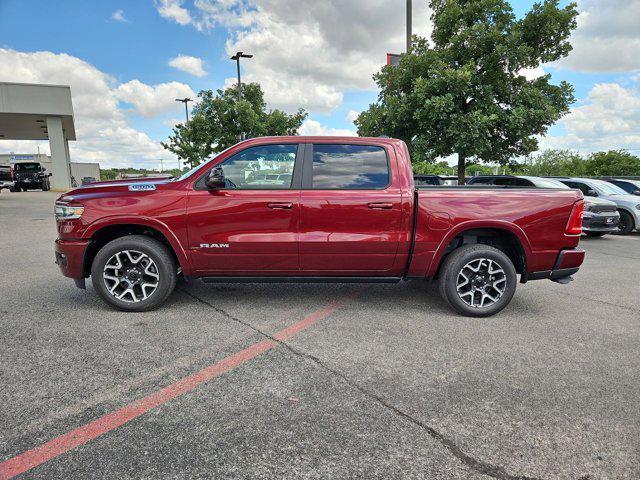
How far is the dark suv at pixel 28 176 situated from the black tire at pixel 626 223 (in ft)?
115

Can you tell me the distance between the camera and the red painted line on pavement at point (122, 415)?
82.6 inches

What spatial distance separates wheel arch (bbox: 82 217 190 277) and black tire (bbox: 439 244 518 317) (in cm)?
272

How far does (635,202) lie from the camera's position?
11742 millimetres

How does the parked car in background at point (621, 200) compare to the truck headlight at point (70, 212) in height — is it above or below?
below

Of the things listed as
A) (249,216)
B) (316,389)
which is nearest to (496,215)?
(249,216)

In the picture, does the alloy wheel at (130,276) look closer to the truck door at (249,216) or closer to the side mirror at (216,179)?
the truck door at (249,216)

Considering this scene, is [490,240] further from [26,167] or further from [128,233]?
[26,167]

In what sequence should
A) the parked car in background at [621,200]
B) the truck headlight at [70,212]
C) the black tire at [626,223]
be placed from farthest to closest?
the black tire at [626,223], the parked car in background at [621,200], the truck headlight at [70,212]

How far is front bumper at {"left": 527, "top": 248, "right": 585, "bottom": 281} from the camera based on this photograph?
4344 mm

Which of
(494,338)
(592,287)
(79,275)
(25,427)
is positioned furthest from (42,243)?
(592,287)

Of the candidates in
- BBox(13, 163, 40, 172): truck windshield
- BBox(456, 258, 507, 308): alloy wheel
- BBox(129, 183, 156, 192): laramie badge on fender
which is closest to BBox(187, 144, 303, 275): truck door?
BBox(129, 183, 156, 192): laramie badge on fender

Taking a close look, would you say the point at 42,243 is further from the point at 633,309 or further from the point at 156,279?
the point at 633,309

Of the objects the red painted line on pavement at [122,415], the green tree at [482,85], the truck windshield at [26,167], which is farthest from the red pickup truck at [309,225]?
the truck windshield at [26,167]

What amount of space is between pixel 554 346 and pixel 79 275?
15.2ft
